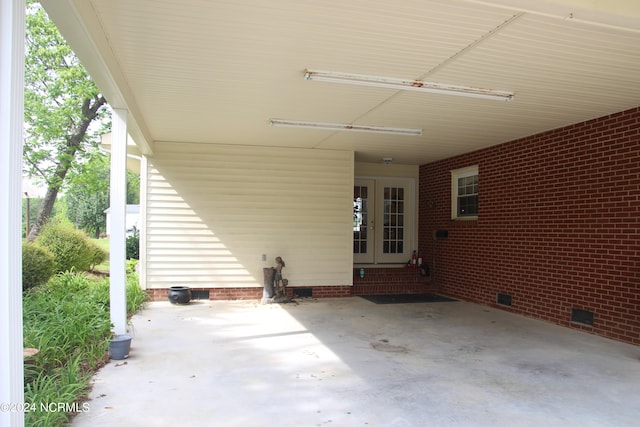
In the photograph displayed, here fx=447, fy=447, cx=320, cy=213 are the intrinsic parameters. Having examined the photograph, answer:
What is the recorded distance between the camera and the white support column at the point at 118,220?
15.9 ft

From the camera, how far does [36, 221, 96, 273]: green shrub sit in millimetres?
9718

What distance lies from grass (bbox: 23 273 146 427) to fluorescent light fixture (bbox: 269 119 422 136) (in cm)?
346

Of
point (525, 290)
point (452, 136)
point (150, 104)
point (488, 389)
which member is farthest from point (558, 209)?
point (150, 104)

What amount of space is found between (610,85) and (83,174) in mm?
16691

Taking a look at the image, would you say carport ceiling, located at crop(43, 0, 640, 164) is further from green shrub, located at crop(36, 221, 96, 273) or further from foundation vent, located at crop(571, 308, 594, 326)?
green shrub, located at crop(36, 221, 96, 273)

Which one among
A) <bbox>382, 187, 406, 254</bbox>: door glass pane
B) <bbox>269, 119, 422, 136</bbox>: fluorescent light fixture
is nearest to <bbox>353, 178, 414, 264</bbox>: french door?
<bbox>382, 187, 406, 254</bbox>: door glass pane

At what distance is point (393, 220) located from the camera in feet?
34.1

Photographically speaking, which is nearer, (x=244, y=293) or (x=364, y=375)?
(x=364, y=375)

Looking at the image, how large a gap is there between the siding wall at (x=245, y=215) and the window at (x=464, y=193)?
2.16m

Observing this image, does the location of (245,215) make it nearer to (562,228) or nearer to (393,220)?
(393,220)

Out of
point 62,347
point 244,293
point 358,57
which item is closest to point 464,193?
point 244,293

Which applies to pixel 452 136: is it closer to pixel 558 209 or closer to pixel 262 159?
pixel 558 209

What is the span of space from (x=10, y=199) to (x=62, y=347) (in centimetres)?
309

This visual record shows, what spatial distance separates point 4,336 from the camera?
1.95 metres
